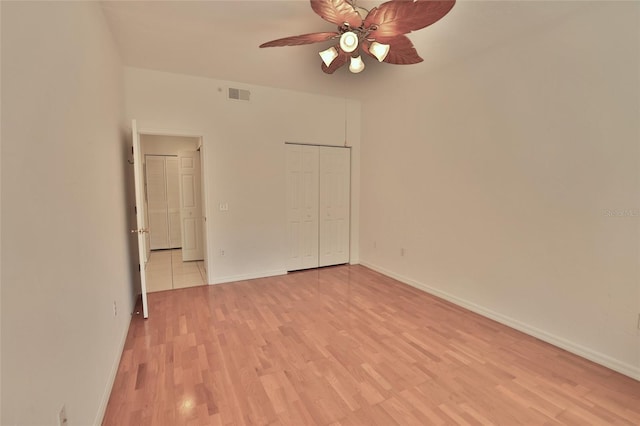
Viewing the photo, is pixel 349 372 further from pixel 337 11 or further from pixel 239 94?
pixel 239 94

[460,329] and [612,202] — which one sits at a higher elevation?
[612,202]

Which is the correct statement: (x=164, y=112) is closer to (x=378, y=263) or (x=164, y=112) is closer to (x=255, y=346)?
(x=255, y=346)

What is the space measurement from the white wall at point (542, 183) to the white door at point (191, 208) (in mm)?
3892

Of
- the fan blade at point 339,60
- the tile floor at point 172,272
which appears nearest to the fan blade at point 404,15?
the fan blade at point 339,60

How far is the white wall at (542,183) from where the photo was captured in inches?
90.2

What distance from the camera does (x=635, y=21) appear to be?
2172 mm

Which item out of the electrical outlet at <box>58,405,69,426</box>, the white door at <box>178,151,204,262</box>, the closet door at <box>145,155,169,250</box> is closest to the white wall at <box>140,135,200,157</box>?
the closet door at <box>145,155,169,250</box>

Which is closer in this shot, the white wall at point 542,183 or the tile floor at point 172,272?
the white wall at point 542,183

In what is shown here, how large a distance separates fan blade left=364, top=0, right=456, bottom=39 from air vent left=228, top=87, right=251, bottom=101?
8.49 ft

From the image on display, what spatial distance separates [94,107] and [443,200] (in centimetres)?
364

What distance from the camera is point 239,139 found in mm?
4289

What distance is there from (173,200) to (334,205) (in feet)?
12.5

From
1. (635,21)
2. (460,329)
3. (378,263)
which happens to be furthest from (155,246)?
(635,21)

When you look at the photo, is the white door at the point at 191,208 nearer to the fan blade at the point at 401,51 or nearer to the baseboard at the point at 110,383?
the baseboard at the point at 110,383
